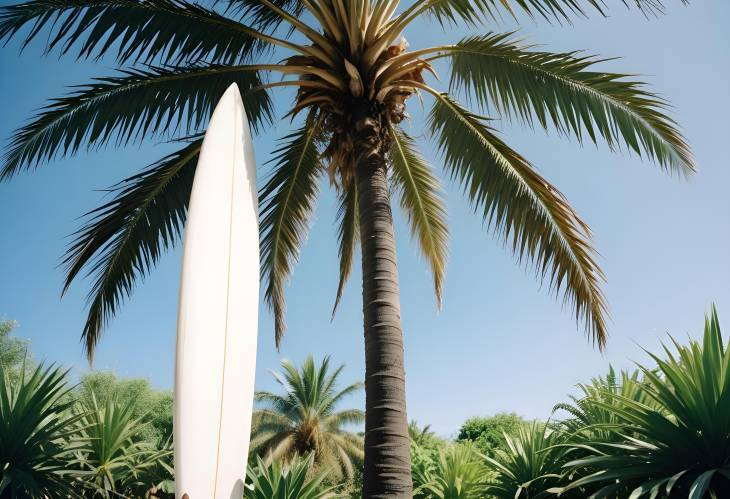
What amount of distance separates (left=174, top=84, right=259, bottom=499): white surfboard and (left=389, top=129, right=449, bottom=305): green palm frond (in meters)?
5.36

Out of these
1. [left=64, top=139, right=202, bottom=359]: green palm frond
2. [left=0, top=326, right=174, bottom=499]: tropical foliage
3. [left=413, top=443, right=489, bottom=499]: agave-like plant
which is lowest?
[left=413, top=443, right=489, bottom=499]: agave-like plant

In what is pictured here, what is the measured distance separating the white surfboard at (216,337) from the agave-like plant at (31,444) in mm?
4401

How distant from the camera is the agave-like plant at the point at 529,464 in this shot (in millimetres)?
6020

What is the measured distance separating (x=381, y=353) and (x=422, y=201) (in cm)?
378

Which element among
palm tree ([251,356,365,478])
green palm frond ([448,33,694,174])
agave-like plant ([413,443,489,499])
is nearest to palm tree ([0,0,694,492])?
green palm frond ([448,33,694,174])

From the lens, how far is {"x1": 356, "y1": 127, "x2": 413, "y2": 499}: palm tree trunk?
3961mm

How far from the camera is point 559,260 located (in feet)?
19.4

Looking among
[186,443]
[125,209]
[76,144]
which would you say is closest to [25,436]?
[125,209]

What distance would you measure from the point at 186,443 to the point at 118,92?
186 inches

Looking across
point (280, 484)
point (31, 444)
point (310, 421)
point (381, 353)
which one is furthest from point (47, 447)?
point (310, 421)

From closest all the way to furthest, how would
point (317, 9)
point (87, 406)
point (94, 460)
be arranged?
point (317, 9) < point (94, 460) < point (87, 406)

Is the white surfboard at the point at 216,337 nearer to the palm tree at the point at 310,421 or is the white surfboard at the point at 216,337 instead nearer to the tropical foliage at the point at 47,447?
the tropical foliage at the point at 47,447

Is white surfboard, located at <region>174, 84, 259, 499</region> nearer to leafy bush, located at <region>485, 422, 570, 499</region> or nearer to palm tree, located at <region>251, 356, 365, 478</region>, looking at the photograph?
leafy bush, located at <region>485, 422, 570, 499</region>

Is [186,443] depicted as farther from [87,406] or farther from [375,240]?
[87,406]
